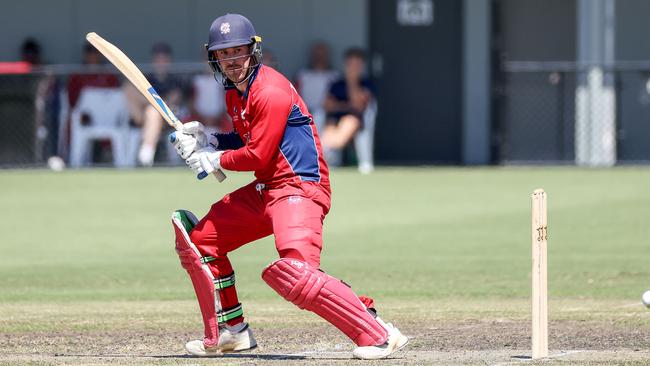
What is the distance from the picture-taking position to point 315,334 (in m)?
9.13

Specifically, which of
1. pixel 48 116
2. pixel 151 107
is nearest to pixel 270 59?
pixel 151 107

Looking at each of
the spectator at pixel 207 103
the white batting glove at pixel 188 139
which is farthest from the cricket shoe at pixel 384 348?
the spectator at pixel 207 103

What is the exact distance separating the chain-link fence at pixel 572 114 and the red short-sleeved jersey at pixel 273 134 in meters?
13.6

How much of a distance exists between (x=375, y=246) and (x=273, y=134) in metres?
6.43

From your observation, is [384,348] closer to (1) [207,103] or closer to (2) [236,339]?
(2) [236,339]

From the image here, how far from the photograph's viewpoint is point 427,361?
301 inches

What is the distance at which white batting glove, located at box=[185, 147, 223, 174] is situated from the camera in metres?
7.76

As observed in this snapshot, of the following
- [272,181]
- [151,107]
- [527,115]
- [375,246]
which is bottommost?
[375,246]

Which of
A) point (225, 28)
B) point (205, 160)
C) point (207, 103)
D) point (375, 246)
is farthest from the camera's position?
point (207, 103)

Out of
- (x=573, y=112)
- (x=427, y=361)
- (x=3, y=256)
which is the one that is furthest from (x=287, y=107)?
(x=573, y=112)

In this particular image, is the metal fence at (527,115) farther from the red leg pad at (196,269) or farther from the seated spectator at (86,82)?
the red leg pad at (196,269)

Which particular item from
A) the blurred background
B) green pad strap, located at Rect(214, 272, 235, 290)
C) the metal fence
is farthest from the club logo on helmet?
the blurred background

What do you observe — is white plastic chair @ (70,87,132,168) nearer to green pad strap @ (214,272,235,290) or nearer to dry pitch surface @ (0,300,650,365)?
dry pitch surface @ (0,300,650,365)

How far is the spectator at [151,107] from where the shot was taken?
811 inches
